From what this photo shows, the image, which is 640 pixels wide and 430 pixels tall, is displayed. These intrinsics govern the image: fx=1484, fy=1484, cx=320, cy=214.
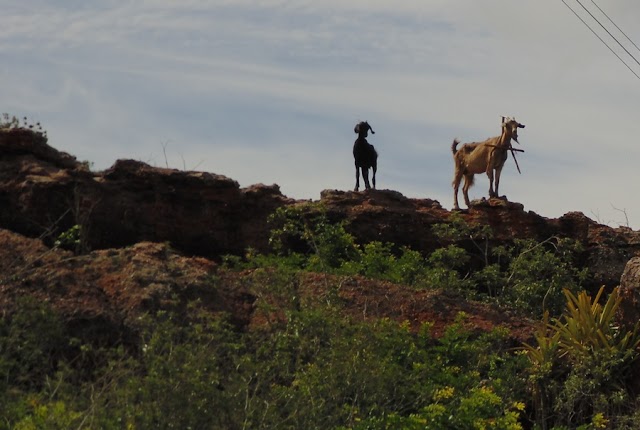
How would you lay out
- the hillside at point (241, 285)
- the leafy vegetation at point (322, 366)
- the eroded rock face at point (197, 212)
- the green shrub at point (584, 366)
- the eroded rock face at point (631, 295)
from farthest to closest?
1. the eroded rock face at point (197, 212)
2. the eroded rock face at point (631, 295)
3. the green shrub at point (584, 366)
4. the hillside at point (241, 285)
5. the leafy vegetation at point (322, 366)

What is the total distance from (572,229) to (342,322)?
362 inches

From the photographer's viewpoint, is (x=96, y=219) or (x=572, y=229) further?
(x=572, y=229)

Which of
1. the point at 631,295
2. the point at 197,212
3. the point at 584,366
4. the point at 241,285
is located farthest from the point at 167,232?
the point at 631,295

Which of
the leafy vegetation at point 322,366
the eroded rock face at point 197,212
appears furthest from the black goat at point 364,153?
the leafy vegetation at point 322,366

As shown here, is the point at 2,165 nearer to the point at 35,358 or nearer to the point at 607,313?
the point at 35,358

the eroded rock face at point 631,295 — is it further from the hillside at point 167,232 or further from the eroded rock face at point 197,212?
the eroded rock face at point 197,212

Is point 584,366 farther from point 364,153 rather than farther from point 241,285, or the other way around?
point 364,153

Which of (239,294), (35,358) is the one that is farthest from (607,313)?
(35,358)

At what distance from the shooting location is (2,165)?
2181 centimetres

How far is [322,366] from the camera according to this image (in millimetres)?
16047

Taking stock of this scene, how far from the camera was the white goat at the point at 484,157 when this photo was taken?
27.8 metres

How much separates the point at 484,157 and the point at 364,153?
10.7 ft

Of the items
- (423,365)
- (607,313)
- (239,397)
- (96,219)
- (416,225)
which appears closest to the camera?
(239,397)

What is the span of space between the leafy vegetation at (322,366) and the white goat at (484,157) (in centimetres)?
571
